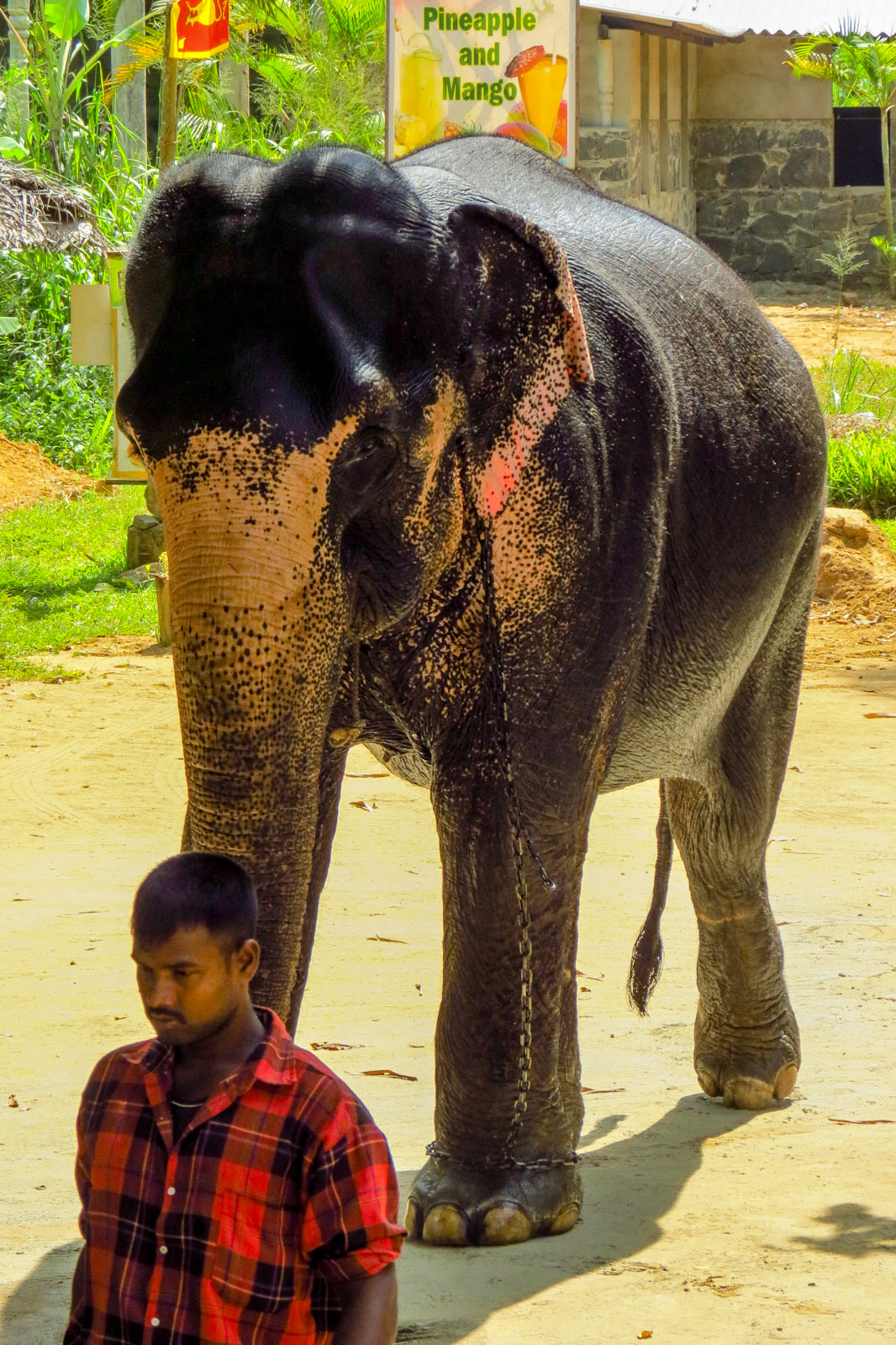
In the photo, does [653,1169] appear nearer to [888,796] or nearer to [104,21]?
[888,796]

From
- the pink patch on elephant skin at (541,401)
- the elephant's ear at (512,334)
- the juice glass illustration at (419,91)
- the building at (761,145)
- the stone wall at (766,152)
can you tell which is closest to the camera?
the elephant's ear at (512,334)

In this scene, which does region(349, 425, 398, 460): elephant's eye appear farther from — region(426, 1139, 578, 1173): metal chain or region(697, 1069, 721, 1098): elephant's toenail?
region(697, 1069, 721, 1098): elephant's toenail

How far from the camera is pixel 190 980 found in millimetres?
2061

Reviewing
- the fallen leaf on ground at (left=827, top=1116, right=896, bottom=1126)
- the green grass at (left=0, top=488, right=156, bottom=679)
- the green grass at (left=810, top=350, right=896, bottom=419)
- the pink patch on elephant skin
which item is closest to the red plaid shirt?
the pink patch on elephant skin

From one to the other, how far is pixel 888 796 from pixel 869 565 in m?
3.76

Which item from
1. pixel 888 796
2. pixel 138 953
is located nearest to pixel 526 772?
pixel 138 953

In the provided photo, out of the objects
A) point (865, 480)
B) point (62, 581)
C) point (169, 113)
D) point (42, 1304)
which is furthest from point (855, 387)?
point (42, 1304)

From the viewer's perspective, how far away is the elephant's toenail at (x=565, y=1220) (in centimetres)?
349

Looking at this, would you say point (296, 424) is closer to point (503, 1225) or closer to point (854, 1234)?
point (503, 1225)

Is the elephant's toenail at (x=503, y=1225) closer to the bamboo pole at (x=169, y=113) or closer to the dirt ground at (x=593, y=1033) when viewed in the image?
the dirt ground at (x=593, y=1033)

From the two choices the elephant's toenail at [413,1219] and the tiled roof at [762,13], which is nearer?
the elephant's toenail at [413,1219]

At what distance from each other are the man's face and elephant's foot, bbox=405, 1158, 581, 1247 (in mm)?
1473

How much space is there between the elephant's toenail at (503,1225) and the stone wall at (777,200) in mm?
18888

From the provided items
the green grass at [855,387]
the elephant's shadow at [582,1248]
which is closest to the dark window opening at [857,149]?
the green grass at [855,387]
